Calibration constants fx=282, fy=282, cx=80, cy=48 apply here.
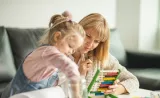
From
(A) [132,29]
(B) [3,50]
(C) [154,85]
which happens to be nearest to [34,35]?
(B) [3,50]

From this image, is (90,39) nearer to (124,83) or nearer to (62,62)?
(124,83)

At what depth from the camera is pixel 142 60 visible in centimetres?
281

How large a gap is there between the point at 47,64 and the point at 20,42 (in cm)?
118

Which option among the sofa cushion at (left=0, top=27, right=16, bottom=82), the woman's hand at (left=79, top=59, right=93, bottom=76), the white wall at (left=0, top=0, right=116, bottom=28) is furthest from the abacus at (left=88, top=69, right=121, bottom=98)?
the white wall at (left=0, top=0, right=116, bottom=28)

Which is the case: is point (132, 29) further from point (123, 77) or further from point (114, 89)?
point (114, 89)

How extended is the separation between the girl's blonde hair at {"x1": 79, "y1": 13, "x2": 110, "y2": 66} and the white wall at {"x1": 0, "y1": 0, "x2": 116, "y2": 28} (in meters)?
1.08

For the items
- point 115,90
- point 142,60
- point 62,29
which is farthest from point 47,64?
point 142,60

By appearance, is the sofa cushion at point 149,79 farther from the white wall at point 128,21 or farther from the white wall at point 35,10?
the white wall at point 128,21

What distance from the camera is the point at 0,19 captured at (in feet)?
7.82

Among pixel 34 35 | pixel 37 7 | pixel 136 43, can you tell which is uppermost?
pixel 37 7

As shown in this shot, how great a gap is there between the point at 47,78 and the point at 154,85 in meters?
1.29

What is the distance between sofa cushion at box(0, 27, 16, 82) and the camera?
2.00 meters

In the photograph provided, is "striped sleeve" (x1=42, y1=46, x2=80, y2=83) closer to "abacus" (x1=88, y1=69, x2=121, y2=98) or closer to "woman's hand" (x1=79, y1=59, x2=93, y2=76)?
"abacus" (x1=88, y1=69, x2=121, y2=98)

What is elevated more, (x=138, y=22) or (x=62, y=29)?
(x=62, y=29)
